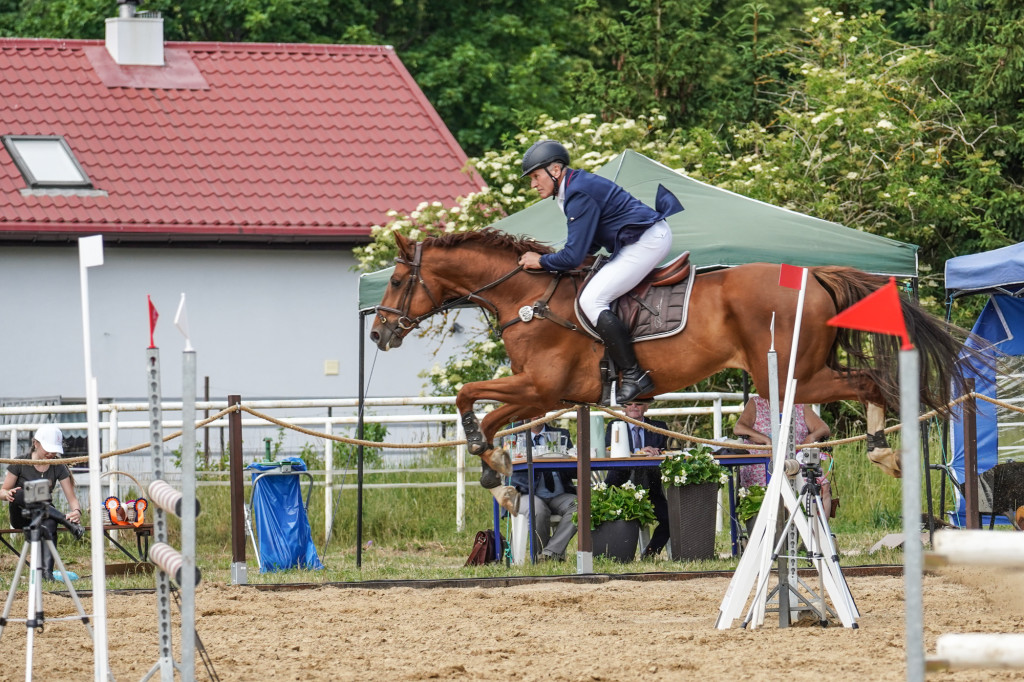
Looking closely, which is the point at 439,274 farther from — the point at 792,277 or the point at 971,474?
the point at 971,474

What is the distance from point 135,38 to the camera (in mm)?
20641

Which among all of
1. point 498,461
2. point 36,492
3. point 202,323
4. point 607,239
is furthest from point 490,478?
point 202,323

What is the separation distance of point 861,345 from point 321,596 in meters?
3.49

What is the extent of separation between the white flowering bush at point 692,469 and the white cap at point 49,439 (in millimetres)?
4387

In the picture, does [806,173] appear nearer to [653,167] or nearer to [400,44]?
[653,167]

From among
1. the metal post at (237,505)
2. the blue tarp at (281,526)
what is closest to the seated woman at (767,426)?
the blue tarp at (281,526)

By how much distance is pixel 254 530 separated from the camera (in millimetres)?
11469

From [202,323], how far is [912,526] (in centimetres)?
1600

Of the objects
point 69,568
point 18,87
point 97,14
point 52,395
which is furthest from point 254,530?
point 97,14

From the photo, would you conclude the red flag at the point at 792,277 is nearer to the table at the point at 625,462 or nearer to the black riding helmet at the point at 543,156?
the black riding helmet at the point at 543,156

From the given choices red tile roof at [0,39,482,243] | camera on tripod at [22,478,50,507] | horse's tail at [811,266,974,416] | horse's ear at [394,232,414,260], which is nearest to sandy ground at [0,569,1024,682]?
camera on tripod at [22,478,50,507]

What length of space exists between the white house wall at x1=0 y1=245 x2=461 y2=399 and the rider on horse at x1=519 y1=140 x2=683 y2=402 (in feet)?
31.7

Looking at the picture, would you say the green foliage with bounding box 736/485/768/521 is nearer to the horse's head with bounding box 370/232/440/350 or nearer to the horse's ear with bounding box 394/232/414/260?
the horse's head with bounding box 370/232/440/350

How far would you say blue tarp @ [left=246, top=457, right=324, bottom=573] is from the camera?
1027cm
